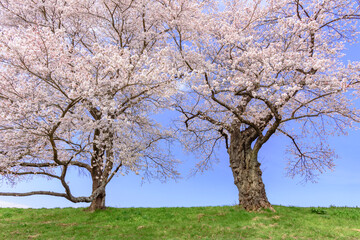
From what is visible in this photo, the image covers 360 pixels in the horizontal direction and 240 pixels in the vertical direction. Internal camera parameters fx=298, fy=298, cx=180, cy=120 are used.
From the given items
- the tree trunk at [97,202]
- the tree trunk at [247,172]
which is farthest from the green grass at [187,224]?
the tree trunk at [247,172]

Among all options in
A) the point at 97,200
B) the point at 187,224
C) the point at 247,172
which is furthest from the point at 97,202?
the point at 247,172

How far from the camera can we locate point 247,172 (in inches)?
667

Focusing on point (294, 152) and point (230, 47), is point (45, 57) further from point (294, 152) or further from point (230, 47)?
point (294, 152)

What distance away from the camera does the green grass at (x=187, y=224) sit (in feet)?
42.8

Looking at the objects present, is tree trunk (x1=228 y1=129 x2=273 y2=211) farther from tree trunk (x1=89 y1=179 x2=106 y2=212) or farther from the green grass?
tree trunk (x1=89 y1=179 x2=106 y2=212)

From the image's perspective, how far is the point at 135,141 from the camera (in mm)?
16641

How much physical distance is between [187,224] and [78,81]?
835 centimetres

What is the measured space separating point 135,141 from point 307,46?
35.0 ft

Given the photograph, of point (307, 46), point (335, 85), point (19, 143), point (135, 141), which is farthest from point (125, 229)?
point (307, 46)

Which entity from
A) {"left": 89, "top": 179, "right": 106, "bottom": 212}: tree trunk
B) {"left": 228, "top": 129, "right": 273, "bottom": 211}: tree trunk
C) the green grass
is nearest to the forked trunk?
{"left": 89, "top": 179, "right": 106, "bottom": 212}: tree trunk

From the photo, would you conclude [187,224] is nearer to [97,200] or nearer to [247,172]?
[247,172]

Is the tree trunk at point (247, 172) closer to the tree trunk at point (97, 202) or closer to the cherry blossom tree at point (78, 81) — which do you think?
the cherry blossom tree at point (78, 81)

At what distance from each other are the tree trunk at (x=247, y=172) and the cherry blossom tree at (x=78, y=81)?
147 inches

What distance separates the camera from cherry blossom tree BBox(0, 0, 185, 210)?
1042 cm
